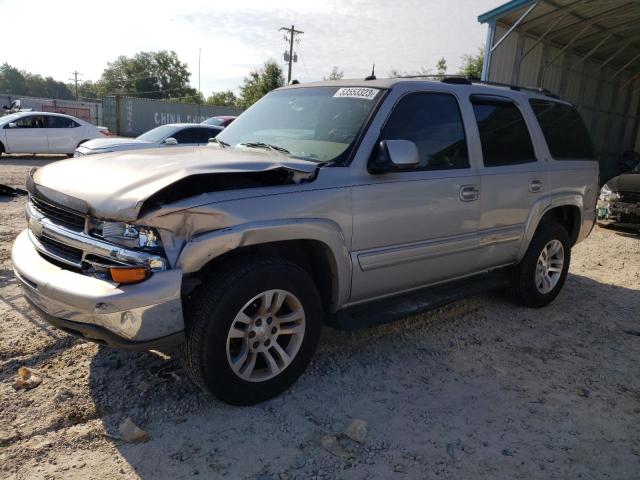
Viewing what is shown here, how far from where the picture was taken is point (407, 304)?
143 inches

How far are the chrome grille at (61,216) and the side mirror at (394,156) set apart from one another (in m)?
1.72

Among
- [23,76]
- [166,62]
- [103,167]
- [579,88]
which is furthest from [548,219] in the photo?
[23,76]

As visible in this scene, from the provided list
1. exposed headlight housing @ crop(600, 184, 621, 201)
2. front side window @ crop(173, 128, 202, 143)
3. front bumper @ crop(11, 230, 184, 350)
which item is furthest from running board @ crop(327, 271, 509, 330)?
front side window @ crop(173, 128, 202, 143)

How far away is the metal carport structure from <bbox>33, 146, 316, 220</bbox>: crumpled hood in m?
9.52

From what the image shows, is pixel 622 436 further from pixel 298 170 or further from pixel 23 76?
pixel 23 76

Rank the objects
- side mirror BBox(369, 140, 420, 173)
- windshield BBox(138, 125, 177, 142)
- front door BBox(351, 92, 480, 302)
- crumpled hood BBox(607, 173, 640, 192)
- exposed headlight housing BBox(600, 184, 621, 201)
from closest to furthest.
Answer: side mirror BBox(369, 140, 420, 173) → front door BBox(351, 92, 480, 302) → crumpled hood BBox(607, 173, 640, 192) → exposed headlight housing BBox(600, 184, 621, 201) → windshield BBox(138, 125, 177, 142)

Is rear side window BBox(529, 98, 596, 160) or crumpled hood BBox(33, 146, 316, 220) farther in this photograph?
rear side window BBox(529, 98, 596, 160)

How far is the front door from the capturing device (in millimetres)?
3256

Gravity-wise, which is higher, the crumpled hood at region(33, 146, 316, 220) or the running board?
the crumpled hood at region(33, 146, 316, 220)

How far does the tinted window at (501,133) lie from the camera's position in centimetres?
406

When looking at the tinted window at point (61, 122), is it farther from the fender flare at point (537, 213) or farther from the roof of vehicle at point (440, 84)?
the fender flare at point (537, 213)

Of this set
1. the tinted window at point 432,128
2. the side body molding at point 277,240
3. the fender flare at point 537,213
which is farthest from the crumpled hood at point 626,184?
the side body molding at point 277,240

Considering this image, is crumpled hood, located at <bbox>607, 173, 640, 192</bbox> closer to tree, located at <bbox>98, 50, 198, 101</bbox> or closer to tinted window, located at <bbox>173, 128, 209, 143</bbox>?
tinted window, located at <bbox>173, 128, 209, 143</bbox>

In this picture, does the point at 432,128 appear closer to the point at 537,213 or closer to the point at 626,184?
the point at 537,213
